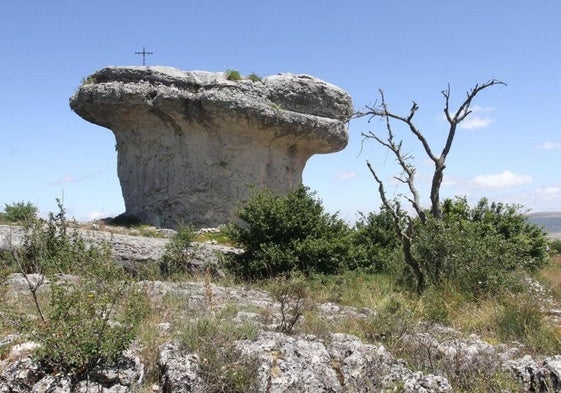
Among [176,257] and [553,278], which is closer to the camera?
[176,257]

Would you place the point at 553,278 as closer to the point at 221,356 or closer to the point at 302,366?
the point at 302,366

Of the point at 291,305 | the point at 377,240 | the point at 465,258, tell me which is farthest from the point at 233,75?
the point at 291,305

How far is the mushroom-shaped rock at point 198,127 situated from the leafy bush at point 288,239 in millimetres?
4404

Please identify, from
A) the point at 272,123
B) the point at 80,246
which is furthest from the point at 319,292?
the point at 272,123

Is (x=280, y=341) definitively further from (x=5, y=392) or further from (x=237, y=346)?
(x=5, y=392)

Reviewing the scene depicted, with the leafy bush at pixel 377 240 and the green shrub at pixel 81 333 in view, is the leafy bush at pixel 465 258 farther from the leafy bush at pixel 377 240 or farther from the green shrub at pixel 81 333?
the green shrub at pixel 81 333

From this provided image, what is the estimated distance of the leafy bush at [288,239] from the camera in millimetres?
11227

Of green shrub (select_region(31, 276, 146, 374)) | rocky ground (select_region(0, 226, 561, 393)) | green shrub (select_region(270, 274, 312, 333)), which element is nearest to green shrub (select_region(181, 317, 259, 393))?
rocky ground (select_region(0, 226, 561, 393))

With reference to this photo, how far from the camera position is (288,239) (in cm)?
1185

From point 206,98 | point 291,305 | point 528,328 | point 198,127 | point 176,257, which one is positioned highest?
point 206,98

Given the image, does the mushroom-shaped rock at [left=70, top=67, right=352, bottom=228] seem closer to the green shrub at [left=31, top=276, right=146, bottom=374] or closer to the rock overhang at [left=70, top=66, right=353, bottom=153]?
the rock overhang at [left=70, top=66, right=353, bottom=153]

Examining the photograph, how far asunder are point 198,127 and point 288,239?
6334mm

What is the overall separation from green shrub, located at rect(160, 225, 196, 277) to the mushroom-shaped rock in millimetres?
5908

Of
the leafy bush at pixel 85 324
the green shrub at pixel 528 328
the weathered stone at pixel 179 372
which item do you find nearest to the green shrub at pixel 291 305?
the weathered stone at pixel 179 372
